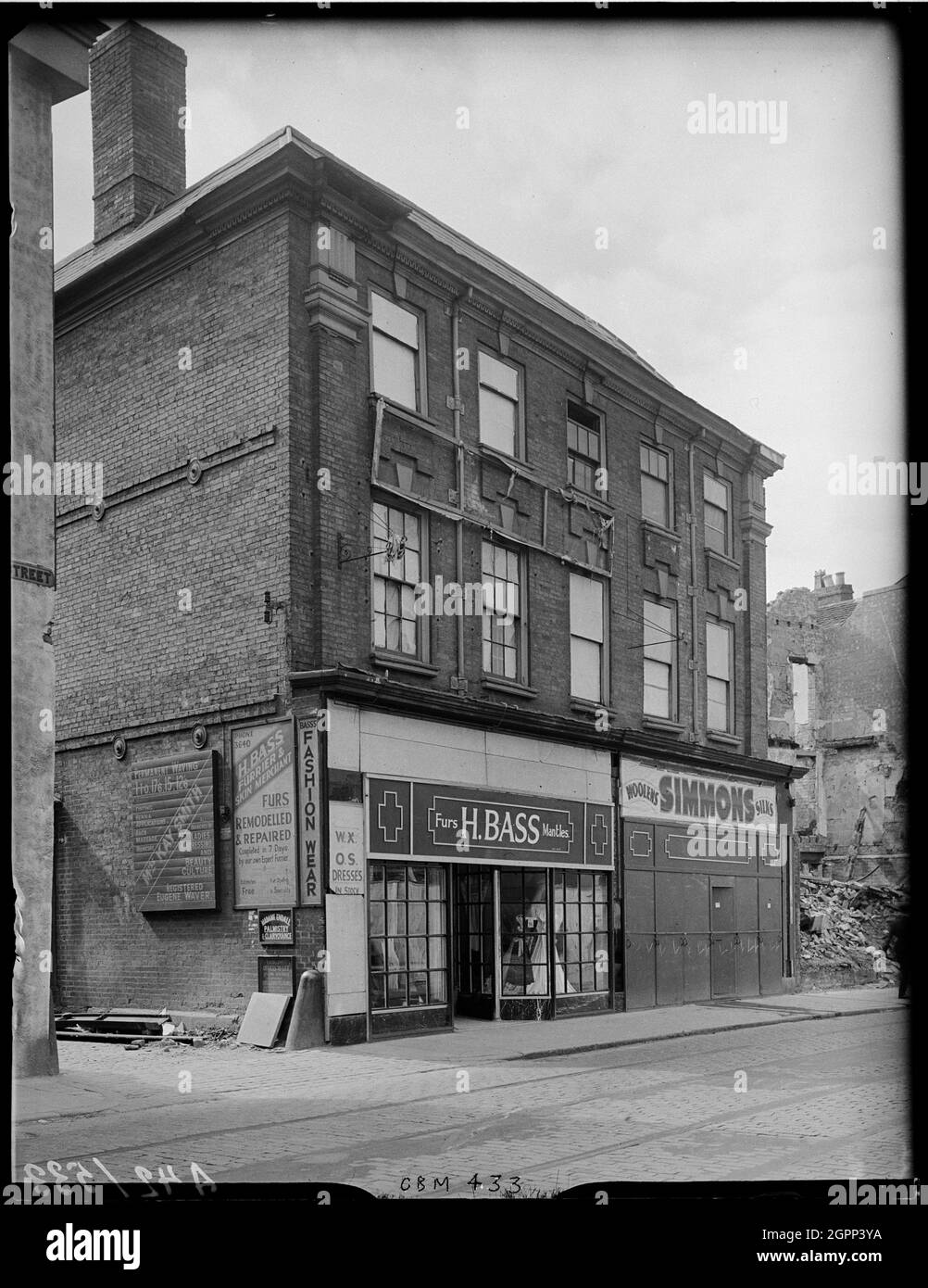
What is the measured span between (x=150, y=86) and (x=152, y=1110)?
46.2ft

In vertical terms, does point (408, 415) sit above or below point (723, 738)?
above

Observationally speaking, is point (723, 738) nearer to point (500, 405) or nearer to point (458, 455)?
point (500, 405)

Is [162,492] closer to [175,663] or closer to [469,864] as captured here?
[175,663]

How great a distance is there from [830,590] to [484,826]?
27646 millimetres

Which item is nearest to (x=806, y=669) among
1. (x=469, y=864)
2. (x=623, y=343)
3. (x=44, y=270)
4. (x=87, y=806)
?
(x=623, y=343)

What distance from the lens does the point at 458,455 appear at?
58.2 feet

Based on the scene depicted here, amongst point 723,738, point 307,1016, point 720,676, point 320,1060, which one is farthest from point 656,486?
point 320,1060

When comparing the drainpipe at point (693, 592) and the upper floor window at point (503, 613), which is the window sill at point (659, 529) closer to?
the drainpipe at point (693, 592)

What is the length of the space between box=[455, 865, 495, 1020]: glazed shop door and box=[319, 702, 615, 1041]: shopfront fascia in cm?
2

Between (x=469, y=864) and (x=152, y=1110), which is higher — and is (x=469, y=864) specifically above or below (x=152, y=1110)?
above

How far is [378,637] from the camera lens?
16297 mm

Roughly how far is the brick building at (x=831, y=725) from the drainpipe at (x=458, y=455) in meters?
22.0

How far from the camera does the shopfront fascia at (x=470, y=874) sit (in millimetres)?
15289

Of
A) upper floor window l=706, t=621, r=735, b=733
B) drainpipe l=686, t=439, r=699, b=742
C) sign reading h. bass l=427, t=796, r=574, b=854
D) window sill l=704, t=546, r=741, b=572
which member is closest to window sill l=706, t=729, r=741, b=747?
upper floor window l=706, t=621, r=735, b=733
